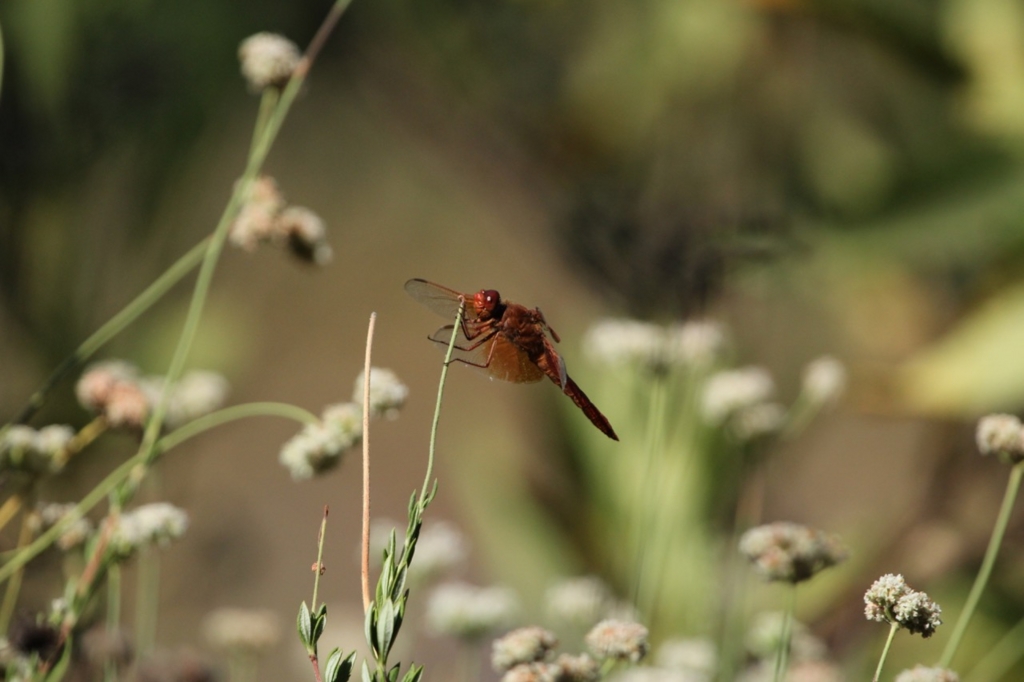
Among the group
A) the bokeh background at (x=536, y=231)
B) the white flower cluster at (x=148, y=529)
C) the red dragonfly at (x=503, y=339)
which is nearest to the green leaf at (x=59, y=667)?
the white flower cluster at (x=148, y=529)

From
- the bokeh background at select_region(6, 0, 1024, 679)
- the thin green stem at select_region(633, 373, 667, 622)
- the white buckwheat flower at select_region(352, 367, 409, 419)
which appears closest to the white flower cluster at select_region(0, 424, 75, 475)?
the white buckwheat flower at select_region(352, 367, 409, 419)

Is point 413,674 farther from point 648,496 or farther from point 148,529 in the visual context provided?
point 648,496

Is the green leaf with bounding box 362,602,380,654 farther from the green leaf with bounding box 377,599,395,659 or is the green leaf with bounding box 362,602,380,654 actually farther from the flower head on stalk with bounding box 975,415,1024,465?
the flower head on stalk with bounding box 975,415,1024,465

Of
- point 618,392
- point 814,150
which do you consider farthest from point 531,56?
point 618,392

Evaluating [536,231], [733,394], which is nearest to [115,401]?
[733,394]

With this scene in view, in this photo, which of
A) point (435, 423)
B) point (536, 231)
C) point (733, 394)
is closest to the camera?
point (435, 423)

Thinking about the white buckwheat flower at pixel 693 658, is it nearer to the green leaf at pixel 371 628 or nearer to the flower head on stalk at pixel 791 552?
the flower head on stalk at pixel 791 552

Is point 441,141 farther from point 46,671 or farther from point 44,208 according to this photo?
point 46,671
